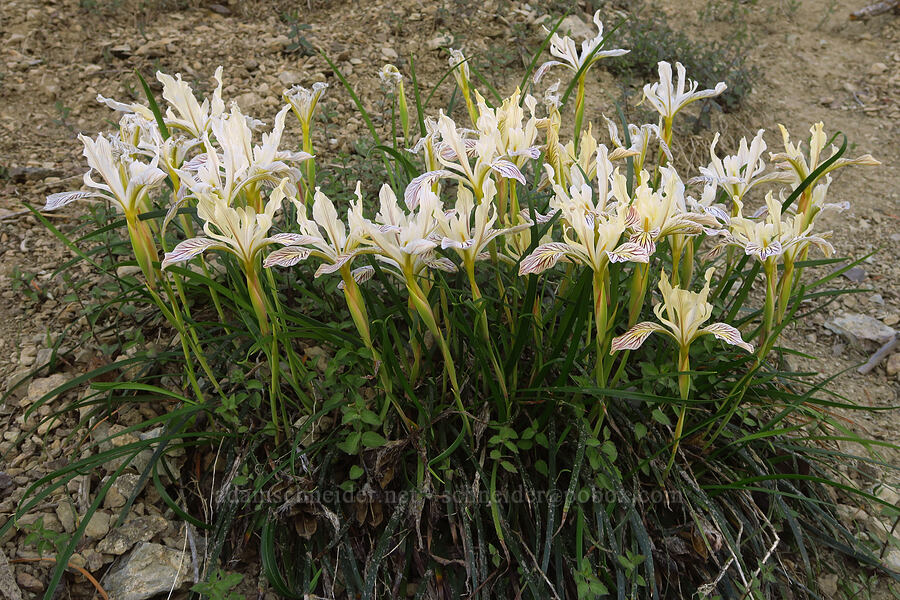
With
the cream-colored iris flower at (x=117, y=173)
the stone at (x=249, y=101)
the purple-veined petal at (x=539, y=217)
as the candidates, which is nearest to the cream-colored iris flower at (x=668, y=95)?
the purple-veined petal at (x=539, y=217)

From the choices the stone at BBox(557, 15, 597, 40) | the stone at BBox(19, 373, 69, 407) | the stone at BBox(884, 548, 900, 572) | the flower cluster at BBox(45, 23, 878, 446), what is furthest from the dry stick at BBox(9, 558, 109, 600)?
the stone at BBox(557, 15, 597, 40)

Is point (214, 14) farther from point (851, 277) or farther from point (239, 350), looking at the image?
point (851, 277)

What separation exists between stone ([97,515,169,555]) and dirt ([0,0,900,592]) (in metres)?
1.05

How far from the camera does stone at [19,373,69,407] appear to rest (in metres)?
2.29

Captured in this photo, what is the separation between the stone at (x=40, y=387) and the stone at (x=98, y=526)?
0.59 meters

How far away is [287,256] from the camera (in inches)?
60.5

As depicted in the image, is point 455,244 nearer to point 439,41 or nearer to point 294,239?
point 294,239

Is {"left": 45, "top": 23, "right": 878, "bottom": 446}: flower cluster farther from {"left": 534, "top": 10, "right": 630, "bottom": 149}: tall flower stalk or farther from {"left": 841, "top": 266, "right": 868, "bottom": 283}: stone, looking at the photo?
{"left": 841, "top": 266, "right": 868, "bottom": 283}: stone

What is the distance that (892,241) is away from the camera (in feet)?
11.6

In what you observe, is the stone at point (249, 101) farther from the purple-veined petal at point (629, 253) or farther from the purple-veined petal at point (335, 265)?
the purple-veined petal at point (629, 253)

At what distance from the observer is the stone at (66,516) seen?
6.46 ft

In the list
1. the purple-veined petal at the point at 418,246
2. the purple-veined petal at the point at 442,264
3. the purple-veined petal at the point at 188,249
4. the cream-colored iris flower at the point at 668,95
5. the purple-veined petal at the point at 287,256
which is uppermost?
the cream-colored iris flower at the point at 668,95

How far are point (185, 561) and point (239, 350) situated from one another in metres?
0.69

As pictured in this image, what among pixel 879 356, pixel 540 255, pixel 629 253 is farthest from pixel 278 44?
pixel 879 356
